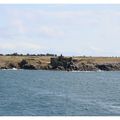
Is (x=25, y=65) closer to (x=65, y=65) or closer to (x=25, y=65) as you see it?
(x=25, y=65)

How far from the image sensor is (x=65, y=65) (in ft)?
231

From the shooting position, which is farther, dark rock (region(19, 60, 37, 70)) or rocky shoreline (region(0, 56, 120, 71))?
dark rock (region(19, 60, 37, 70))

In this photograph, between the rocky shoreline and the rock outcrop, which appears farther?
the rock outcrop

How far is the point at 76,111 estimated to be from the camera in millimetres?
22797

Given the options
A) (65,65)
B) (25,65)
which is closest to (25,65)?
(25,65)

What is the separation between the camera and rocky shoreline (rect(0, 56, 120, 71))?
2691 inches

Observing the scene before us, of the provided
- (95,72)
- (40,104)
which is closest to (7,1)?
(40,104)

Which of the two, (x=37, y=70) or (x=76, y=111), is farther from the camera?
(x=37, y=70)

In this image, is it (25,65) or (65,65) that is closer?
(65,65)

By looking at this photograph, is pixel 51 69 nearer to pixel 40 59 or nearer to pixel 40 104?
pixel 40 59

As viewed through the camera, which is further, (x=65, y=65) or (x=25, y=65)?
(x=25, y=65)

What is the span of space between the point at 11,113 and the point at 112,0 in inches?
418

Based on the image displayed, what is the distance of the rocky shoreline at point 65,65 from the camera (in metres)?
68.3

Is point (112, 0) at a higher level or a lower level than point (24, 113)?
higher
